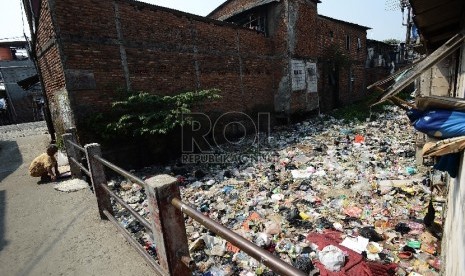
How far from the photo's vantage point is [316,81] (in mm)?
13977

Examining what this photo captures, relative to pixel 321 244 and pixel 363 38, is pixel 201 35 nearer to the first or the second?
pixel 321 244

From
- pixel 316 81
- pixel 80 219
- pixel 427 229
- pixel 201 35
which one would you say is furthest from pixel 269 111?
pixel 80 219

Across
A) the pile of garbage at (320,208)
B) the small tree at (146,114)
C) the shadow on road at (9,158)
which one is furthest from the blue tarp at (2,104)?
the pile of garbage at (320,208)

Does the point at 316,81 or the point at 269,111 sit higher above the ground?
the point at 316,81

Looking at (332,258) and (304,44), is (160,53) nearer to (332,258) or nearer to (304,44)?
(332,258)

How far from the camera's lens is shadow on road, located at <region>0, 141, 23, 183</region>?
21.9 ft

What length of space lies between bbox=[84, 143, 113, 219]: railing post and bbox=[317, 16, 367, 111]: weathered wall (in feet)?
43.9

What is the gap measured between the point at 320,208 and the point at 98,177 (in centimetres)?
370

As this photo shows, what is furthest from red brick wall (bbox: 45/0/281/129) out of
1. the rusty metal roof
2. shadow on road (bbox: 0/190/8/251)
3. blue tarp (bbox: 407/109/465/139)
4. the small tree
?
blue tarp (bbox: 407/109/465/139)

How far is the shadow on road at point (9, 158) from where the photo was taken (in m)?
6.69

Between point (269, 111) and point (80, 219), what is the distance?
10335 millimetres

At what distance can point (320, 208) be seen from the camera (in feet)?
15.3

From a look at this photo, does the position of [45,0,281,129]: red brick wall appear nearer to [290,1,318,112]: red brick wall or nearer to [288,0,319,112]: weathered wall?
[288,0,319,112]: weathered wall

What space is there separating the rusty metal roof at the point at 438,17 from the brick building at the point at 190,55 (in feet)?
21.6
